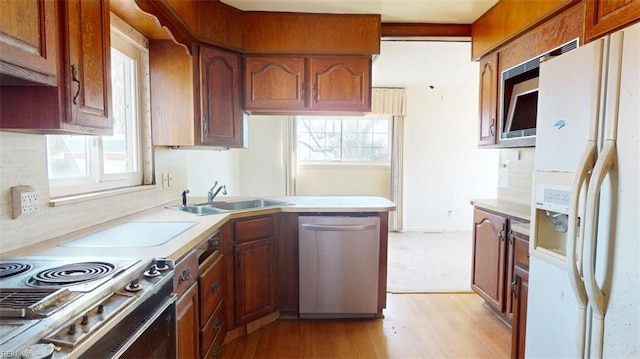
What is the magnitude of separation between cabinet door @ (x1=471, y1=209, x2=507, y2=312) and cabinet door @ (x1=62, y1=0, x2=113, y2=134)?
7.97 feet

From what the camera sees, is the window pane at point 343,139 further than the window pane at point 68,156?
Yes

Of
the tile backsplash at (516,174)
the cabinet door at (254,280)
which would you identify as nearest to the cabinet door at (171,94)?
the cabinet door at (254,280)

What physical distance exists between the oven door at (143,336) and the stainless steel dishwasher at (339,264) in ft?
4.24

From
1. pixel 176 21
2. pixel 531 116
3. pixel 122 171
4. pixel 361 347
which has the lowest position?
pixel 361 347

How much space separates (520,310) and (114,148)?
2542mm

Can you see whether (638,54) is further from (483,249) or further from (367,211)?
(483,249)

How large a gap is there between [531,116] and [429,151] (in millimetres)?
3359

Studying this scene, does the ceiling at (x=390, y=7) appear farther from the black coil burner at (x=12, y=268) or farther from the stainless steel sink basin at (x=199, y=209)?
the black coil burner at (x=12, y=268)

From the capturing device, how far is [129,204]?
205 cm

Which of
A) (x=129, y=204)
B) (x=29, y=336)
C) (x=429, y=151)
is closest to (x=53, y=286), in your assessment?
(x=29, y=336)

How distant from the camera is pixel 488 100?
2.72m

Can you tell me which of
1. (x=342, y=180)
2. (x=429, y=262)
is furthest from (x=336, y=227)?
(x=342, y=180)

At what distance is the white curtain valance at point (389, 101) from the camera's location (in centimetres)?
542

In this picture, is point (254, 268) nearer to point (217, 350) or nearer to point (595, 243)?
point (217, 350)
